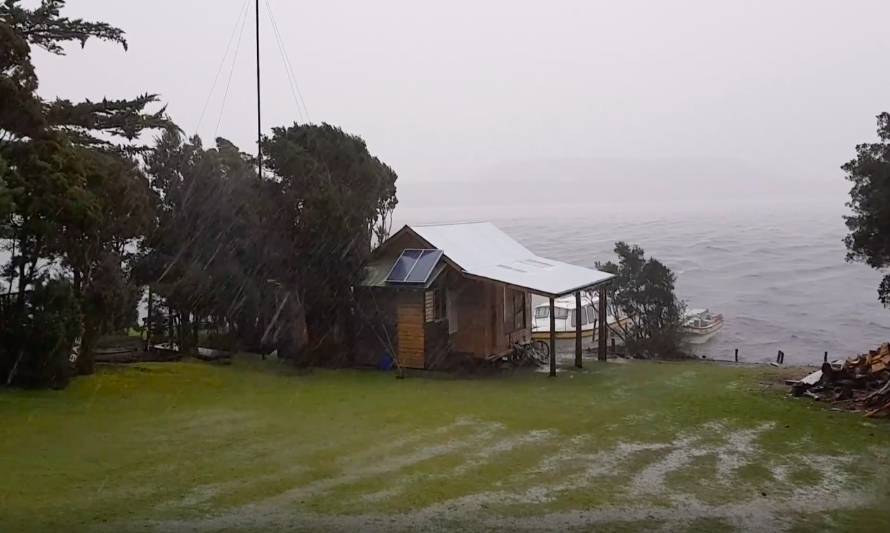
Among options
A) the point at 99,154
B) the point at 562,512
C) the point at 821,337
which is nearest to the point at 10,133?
the point at 99,154

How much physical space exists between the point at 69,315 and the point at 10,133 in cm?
354

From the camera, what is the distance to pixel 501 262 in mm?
21703

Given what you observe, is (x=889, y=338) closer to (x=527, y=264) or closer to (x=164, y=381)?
(x=527, y=264)

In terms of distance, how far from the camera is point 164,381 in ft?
51.8

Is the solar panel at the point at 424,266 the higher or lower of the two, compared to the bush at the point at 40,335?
higher

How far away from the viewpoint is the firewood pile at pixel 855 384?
45.0 ft

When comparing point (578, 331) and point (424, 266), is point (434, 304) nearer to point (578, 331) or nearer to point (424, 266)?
point (424, 266)

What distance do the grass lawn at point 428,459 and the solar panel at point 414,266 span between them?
403 centimetres

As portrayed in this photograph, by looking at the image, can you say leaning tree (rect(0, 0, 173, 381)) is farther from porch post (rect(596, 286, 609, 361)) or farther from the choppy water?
the choppy water

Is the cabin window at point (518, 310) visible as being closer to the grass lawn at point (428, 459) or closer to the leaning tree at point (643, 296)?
the leaning tree at point (643, 296)

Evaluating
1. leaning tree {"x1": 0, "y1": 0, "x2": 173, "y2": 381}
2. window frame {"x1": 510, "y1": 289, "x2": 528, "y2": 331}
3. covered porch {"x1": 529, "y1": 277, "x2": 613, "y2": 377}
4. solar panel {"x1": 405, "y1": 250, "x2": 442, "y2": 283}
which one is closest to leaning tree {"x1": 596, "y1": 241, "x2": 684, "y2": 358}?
covered porch {"x1": 529, "y1": 277, "x2": 613, "y2": 377}

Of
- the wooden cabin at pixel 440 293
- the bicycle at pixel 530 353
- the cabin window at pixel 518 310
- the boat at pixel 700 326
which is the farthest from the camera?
the boat at pixel 700 326

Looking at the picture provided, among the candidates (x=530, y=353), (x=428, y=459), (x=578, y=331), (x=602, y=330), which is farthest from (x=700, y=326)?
(x=428, y=459)

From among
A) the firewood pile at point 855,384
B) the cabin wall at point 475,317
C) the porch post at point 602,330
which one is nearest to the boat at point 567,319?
the porch post at point 602,330
